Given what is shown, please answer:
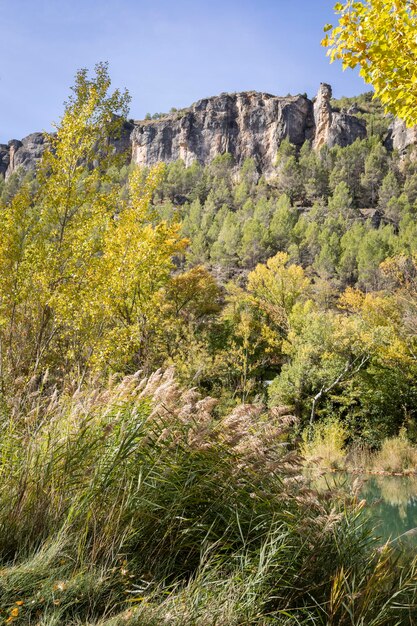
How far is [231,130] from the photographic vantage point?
116750mm

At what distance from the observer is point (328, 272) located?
5544 centimetres

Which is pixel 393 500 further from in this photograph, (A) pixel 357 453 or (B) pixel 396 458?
(A) pixel 357 453

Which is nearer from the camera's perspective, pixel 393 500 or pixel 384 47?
pixel 384 47

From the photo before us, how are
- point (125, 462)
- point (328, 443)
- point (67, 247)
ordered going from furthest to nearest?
point (328, 443) → point (67, 247) → point (125, 462)

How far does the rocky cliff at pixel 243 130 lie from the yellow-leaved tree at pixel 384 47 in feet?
351

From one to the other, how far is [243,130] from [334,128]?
23.0 meters

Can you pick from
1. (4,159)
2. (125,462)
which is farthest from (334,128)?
(125,462)

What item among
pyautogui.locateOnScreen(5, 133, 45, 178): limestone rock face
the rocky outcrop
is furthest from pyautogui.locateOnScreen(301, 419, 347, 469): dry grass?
pyautogui.locateOnScreen(5, 133, 45, 178): limestone rock face

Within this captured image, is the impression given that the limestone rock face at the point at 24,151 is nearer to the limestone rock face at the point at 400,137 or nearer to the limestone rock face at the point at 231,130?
the limestone rock face at the point at 231,130

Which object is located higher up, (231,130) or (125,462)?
(231,130)

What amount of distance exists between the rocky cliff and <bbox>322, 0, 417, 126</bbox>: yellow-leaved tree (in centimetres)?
10711

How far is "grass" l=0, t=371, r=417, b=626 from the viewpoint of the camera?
2.01m

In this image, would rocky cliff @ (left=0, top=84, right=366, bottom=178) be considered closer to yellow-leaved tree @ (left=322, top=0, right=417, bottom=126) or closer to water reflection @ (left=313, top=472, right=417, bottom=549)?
water reflection @ (left=313, top=472, right=417, bottom=549)

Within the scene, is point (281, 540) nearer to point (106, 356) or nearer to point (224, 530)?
point (224, 530)
